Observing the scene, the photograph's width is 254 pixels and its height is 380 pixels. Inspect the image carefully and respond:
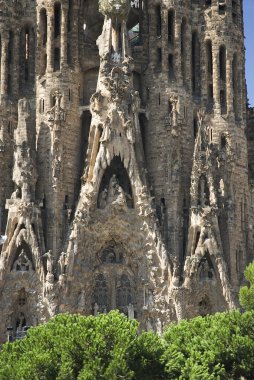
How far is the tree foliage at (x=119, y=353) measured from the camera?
22516 millimetres

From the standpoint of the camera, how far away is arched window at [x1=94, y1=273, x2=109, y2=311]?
35.6 metres

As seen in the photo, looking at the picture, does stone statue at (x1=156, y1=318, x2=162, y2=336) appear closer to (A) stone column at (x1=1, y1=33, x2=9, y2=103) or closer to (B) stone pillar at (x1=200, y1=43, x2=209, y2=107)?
(B) stone pillar at (x1=200, y1=43, x2=209, y2=107)

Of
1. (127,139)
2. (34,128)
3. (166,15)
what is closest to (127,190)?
(127,139)

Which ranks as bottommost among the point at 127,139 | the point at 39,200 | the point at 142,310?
the point at 142,310

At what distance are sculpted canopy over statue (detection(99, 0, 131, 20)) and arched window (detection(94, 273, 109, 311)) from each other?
11861 millimetres

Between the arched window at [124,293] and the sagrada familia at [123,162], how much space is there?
0.16 ft

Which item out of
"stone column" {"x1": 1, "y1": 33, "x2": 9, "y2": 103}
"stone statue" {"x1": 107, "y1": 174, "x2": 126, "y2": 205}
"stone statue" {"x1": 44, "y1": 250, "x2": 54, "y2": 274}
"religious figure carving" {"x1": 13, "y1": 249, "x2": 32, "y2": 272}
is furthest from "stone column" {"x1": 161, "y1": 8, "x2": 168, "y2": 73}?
"religious figure carving" {"x1": 13, "y1": 249, "x2": 32, "y2": 272}

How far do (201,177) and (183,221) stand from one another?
83.5 inches

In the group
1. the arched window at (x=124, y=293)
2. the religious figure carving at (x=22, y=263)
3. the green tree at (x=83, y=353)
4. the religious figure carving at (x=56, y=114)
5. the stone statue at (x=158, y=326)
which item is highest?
the religious figure carving at (x=56, y=114)

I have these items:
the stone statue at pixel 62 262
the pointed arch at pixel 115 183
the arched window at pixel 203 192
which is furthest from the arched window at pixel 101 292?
the arched window at pixel 203 192

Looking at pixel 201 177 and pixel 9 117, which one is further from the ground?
pixel 9 117

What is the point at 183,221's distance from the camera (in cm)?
3688

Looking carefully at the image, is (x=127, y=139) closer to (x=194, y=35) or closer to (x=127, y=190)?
(x=127, y=190)

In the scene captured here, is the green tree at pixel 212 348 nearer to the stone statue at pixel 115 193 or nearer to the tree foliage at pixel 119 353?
the tree foliage at pixel 119 353
